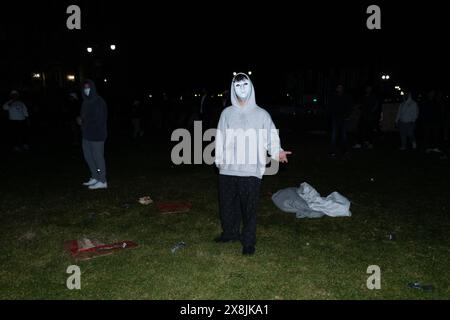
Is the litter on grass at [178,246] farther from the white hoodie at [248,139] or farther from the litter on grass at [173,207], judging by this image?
the litter on grass at [173,207]

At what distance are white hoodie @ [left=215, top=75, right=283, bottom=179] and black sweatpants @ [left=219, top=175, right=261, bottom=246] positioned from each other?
12cm

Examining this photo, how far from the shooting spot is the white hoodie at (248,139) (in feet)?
16.6

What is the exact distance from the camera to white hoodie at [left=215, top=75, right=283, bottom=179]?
507 cm

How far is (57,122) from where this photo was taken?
84.9 ft

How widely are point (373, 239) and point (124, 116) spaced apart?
21364mm

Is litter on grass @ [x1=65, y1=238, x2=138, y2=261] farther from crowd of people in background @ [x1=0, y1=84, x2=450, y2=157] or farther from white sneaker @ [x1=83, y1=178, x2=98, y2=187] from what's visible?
crowd of people in background @ [x1=0, y1=84, x2=450, y2=157]

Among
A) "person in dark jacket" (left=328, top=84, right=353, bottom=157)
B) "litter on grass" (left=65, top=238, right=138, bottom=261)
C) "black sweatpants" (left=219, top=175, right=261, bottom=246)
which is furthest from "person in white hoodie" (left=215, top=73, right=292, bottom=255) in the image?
"person in dark jacket" (left=328, top=84, right=353, bottom=157)

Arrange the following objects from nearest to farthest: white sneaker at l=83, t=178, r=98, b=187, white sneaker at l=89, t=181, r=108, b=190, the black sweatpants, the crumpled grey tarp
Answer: the black sweatpants
the crumpled grey tarp
white sneaker at l=89, t=181, r=108, b=190
white sneaker at l=83, t=178, r=98, b=187

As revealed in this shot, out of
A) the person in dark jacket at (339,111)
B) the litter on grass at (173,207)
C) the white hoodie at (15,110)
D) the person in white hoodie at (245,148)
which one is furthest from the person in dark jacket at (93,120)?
the person in dark jacket at (339,111)

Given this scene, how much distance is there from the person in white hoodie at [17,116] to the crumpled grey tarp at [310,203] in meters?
10.2

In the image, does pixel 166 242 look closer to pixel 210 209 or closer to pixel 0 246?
pixel 210 209

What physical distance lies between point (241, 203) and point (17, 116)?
11267 mm

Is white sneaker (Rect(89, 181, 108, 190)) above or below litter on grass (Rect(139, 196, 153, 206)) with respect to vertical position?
above

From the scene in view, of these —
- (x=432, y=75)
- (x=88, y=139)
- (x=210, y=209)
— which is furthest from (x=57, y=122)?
(x=432, y=75)
